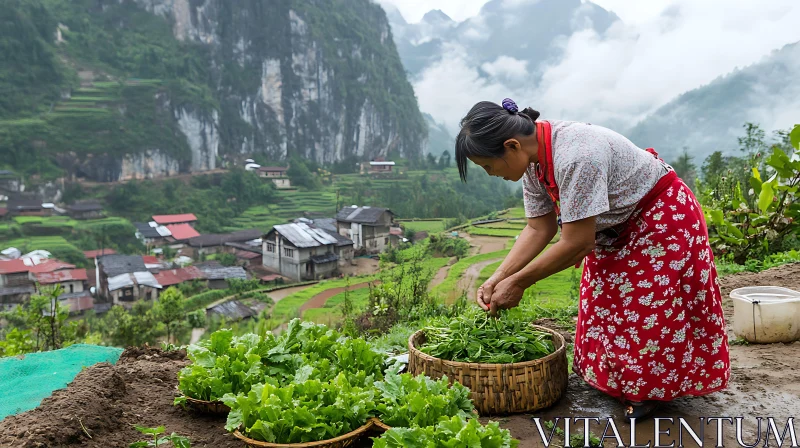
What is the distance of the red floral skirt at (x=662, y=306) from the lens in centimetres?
225

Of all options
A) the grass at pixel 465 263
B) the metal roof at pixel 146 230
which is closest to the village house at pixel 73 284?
the metal roof at pixel 146 230

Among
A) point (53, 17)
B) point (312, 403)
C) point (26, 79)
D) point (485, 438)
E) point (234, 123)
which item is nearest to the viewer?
point (485, 438)

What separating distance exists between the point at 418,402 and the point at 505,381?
0.64 metres

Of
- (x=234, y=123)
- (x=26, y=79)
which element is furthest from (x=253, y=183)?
(x=26, y=79)

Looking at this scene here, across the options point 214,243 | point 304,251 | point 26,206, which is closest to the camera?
point 304,251

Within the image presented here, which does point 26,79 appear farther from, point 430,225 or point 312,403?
point 312,403

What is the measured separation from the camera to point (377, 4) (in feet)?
292

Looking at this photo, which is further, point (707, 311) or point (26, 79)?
point (26, 79)

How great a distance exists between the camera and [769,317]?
11.3 ft

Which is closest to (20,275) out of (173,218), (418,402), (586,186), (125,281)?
(125,281)

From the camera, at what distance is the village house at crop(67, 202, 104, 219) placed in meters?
46.8

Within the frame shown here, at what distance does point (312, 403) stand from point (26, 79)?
67.6 meters

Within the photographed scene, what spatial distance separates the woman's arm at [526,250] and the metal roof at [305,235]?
3212 centimetres

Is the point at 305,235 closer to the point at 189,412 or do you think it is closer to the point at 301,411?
the point at 189,412
